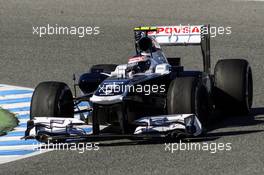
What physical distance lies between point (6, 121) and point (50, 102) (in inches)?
70.4

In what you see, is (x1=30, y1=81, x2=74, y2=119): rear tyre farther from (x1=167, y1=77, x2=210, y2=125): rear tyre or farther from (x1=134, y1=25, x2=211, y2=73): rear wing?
(x1=134, y1=25, x2=211, y2=73): rear wing

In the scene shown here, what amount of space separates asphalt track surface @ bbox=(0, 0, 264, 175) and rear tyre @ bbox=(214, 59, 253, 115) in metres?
0.21

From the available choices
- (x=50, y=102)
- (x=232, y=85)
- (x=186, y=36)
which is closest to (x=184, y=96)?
(x=232, y=85)

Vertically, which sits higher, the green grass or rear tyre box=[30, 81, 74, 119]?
rear tyre box=[30, 81, 74, 119]

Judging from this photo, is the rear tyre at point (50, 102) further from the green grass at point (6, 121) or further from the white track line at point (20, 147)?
the green grass at point (6, 121)

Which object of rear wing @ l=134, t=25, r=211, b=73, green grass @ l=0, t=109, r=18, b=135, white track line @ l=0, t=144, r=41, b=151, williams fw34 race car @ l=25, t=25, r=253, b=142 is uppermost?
rear wing @ l=134, t=25, r=211, b=73

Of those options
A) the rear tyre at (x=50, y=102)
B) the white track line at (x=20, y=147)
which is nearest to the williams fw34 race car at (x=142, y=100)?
the rear tyre at (x=50, y=102)

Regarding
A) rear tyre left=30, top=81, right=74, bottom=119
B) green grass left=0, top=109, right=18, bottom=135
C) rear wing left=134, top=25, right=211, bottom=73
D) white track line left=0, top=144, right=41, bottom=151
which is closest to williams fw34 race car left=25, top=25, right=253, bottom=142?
rear tyre left=30, top=81, right=74, bottom=119

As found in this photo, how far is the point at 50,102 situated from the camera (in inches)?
550

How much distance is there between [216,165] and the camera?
1221 centimetres

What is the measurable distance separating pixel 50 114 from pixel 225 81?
2.66m

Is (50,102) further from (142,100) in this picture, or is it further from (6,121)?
(6,121)

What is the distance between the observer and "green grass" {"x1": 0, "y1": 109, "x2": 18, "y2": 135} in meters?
15.0

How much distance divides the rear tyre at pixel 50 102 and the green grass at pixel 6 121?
0.94 m
